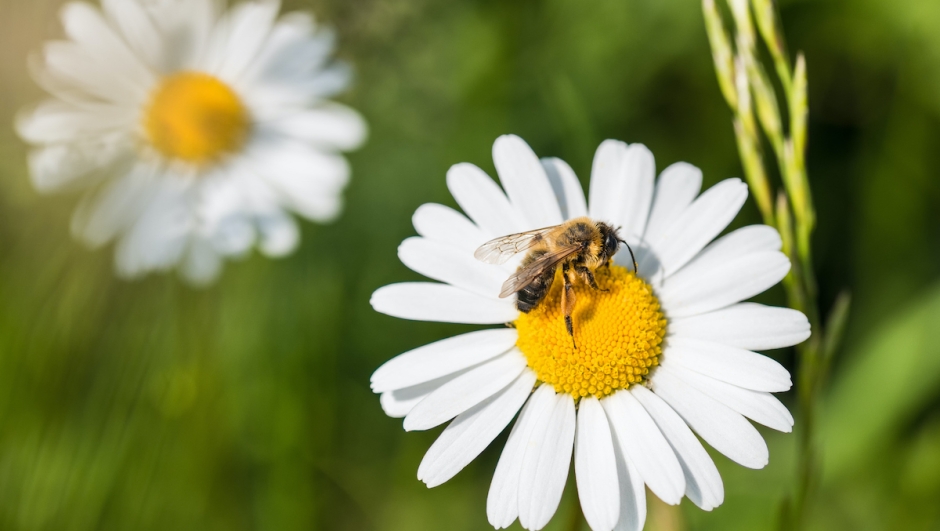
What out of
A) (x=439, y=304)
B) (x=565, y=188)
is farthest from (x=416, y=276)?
(x=439, y=304)

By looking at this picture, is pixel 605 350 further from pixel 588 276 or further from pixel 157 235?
pixel 157 235

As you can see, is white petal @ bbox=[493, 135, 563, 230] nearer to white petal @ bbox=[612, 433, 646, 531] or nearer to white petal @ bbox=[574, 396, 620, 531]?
white petal @ bbox=[574, 396, 620, 531]

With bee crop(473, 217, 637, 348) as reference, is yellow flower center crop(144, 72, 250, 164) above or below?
above

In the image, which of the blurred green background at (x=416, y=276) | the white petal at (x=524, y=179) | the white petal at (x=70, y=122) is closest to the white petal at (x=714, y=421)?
the white petal at (x=524, y=179)

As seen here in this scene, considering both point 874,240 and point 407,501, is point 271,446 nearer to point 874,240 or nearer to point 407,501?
point 407,501

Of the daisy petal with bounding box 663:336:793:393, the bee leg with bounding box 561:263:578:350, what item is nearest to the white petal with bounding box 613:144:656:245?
the bee leg with bounding box 561:263:578:350
